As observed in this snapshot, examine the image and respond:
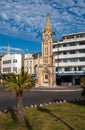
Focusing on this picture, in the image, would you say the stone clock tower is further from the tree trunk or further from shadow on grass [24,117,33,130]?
the tree trunk

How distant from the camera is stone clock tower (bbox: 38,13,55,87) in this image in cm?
9481

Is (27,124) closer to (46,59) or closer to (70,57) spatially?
(46,59)

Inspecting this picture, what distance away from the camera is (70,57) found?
107m

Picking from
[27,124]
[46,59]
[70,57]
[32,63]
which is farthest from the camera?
[32,63]

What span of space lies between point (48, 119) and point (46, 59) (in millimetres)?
71305

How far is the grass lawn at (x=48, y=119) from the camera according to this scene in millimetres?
22125

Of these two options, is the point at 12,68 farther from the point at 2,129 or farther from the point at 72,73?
the point at 2,129

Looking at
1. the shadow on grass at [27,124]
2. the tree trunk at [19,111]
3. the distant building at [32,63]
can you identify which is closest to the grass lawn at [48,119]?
the shadow on grass at [27,124]

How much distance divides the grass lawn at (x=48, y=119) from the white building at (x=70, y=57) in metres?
73.3

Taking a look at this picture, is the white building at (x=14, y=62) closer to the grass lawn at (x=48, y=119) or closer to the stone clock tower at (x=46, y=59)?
the stone clock tower at (x=46, y=59)

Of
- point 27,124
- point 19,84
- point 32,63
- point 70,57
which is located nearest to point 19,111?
point 27,124

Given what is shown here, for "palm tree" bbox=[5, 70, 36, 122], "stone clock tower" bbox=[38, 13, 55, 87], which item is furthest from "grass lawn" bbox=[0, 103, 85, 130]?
"stone clock tower" bbox=[38, 13, 55, 87]

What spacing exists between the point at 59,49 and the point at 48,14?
742 inches

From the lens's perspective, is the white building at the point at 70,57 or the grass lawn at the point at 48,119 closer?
the grass lawn at the point at 48,119
